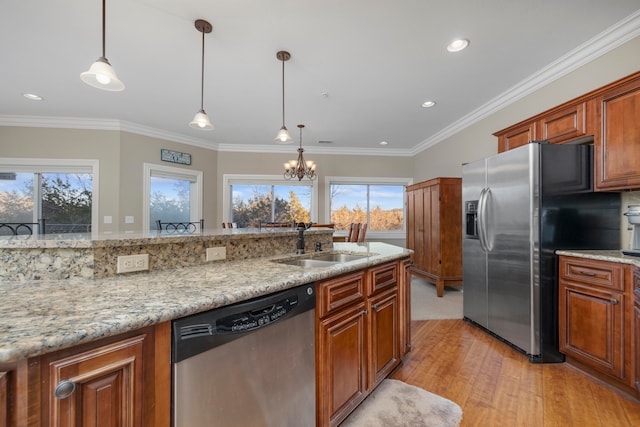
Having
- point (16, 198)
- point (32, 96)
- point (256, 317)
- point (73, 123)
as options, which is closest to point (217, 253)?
point (256, 317)

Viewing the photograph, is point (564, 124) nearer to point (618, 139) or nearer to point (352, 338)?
point (618, 139)

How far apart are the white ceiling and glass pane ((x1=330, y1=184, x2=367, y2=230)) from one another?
2124mm

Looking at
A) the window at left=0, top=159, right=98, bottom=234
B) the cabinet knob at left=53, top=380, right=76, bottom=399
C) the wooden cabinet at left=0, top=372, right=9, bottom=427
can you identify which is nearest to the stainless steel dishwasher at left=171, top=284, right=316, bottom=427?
the cabinet knob at left=53, top=380, right=76, bottom=399

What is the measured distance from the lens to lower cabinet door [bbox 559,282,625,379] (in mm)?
1882

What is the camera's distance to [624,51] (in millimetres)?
2262

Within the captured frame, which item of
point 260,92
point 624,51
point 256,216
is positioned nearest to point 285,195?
point 256,216

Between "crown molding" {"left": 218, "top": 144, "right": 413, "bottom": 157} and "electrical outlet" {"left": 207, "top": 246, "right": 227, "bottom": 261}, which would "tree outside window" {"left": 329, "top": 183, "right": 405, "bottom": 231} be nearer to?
"crown molding" {"left": 218, "top": 144, "right": 413, "bottom": 157}

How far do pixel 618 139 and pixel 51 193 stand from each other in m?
6.92

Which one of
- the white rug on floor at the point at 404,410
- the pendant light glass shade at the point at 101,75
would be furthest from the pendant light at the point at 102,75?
the white rug on floor at the point at 404,410

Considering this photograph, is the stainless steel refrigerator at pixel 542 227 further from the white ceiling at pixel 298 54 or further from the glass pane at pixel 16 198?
the glass pane at pixel 16 198

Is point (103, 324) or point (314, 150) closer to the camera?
point (103, 324)

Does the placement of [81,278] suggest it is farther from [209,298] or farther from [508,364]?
[508,364]

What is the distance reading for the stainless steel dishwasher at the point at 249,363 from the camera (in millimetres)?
909

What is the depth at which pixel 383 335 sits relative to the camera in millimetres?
1880
